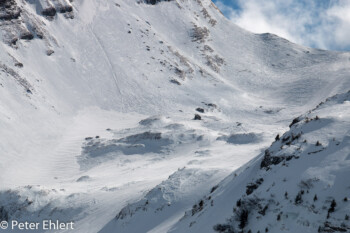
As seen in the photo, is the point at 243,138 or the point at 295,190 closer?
the point at 295,190

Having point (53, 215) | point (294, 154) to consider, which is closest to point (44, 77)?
point (53, 215)

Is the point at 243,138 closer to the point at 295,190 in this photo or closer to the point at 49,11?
the point at 295,190

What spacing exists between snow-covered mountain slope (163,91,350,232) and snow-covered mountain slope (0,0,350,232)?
509cm

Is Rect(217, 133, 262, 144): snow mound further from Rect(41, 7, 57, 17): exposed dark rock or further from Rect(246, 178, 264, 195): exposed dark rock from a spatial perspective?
Rect(41, 7, 57, 17): exposed dark rock

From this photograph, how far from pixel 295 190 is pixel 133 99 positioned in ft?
225

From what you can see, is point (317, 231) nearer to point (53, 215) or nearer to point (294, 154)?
point (294, 154)

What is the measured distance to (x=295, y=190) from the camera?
1260 centimetres

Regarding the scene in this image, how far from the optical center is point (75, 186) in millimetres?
35188

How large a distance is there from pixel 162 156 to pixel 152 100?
110 feet

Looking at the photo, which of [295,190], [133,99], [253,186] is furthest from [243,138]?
[133,99]

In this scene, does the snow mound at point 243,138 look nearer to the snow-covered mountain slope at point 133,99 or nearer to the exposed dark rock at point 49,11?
the snow-covered mountain slope at point 133,99

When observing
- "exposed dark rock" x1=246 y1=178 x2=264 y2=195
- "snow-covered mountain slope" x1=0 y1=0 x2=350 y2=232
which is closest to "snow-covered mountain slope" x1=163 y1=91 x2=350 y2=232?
"exposed dark rock" x1=246 y1=178 x2=264 y2=195

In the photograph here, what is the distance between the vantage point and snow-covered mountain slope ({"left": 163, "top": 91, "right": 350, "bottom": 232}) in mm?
11555

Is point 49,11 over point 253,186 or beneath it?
over
